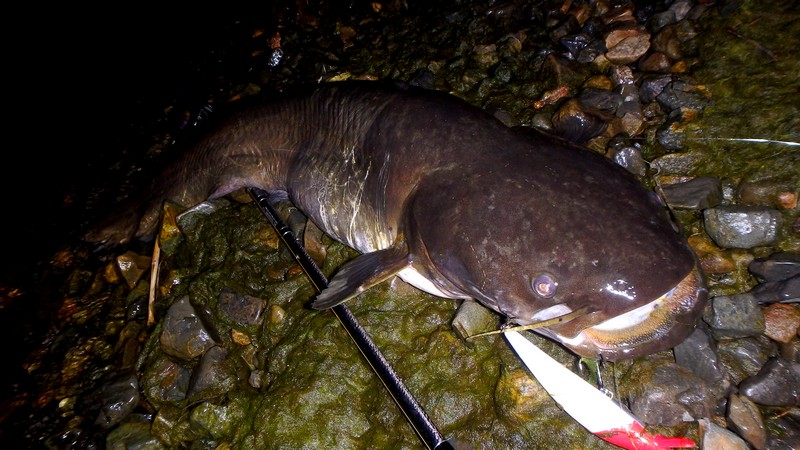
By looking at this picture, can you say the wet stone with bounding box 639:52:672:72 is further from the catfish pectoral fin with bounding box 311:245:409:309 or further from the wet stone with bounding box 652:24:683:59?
the catfish pectoral fin with bounding box 311:245:409:309

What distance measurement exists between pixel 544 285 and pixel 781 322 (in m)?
1.34

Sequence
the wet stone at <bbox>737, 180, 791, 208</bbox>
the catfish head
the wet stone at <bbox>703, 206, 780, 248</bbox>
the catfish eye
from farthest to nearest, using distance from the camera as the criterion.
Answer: the wet stone at <bbox>737, 180, 791, 208</bbox> → the wet stone at <bbox>703, 206, 780, 248</bbox> → the catfish eye → the catfish head

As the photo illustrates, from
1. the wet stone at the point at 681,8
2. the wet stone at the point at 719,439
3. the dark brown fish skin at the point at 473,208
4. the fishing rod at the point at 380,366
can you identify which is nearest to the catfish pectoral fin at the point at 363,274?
the dark brown fish skin at the point at 473,208

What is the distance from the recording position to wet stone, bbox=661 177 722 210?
2686 mm

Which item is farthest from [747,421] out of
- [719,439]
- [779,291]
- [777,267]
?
[777,267]

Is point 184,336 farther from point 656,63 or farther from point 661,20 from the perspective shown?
point 661,20

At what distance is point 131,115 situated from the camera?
24.6ft

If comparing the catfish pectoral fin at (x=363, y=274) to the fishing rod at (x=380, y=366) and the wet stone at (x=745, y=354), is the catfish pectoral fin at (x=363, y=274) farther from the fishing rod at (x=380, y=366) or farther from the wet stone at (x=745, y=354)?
the wet stone at (x=745, y=354)

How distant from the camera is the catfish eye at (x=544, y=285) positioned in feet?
6.61

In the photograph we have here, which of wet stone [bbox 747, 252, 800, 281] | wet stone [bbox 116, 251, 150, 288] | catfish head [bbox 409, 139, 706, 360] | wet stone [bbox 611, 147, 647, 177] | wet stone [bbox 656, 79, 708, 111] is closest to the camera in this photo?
catfish head [bbox 409, 139, 706, 360]

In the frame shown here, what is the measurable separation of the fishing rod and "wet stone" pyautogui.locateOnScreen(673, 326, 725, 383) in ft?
4.36

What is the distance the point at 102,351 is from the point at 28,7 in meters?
17.9

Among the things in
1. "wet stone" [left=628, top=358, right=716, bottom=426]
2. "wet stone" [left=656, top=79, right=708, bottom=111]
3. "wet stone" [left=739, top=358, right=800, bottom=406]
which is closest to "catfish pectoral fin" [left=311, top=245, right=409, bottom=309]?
"wet stone" [left=628, top=358, right=716, bottom=426]

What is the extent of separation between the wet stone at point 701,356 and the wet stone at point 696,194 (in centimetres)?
87
